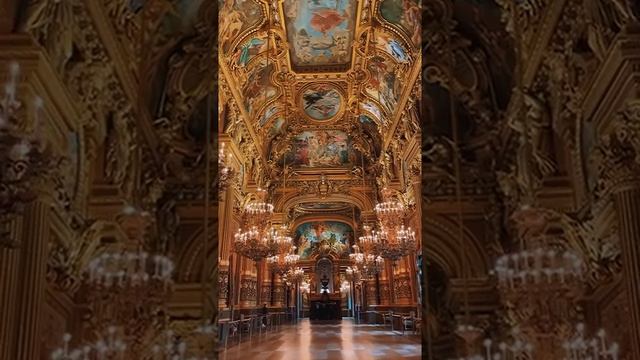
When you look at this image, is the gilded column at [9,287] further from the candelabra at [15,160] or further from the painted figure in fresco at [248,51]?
the painted figure in fresco at [248,51]

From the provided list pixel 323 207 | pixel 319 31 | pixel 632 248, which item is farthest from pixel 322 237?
pixel 319 31

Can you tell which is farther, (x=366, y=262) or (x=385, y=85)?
(x=385, y=85)

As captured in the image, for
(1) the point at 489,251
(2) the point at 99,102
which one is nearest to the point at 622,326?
(1) the point at 489,251

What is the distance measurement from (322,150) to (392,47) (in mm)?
1038

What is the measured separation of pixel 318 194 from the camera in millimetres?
2725

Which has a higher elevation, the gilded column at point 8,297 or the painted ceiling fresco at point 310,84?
the painted ceiling fresco at point 310,84

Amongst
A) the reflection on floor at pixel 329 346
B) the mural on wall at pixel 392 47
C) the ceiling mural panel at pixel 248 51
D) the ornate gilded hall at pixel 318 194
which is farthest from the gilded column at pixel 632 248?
the ceiling mural panel at pixel 248 51

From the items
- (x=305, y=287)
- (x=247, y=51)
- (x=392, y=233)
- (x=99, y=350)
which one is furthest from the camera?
(x=305, y=287)

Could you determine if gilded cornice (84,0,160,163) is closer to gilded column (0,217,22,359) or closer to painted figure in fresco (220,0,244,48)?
painted figure in fresco (220,0,244,48)

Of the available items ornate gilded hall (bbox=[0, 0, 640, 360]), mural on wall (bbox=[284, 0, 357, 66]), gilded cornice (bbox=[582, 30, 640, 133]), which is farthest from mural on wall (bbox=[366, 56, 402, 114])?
gilded cornice (bbox=[582, 30, 640, 133])

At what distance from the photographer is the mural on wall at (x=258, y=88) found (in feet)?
9.53

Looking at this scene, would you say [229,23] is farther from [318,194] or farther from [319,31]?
[319,31]

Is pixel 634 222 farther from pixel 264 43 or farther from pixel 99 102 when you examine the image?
pixel 264 43

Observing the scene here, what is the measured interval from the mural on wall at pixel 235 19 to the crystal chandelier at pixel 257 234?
30.1 inches
